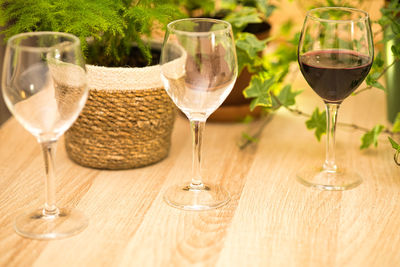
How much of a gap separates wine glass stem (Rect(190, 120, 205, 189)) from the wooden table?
56 millimetres

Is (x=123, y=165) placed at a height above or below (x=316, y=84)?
below

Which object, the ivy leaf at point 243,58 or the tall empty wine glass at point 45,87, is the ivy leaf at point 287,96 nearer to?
the ivy leaf at point 243,58

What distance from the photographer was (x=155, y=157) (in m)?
1.03

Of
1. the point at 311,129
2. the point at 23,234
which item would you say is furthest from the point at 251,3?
→ the point at 23,234

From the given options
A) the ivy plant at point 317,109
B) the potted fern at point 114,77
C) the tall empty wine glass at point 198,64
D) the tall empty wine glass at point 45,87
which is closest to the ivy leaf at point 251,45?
the ivy plant at point 317,109

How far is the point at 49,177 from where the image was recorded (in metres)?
0.81

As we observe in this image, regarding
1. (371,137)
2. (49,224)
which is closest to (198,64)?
(49,224)

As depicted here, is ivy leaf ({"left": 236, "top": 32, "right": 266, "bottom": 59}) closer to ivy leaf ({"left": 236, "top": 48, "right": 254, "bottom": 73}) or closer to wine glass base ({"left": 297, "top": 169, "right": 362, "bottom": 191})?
ivy leaf ({"left": 236, "top": 48, "right": 254, "bottom": 73})

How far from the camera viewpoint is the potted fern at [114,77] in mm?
914

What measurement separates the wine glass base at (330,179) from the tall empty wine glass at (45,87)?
369mm

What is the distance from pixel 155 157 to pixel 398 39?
45 centimetres

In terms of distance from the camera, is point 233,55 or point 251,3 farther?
point 251,3

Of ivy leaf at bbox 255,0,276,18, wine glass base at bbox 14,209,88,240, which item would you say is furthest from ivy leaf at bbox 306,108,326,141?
wine glass base at bbox 14,209,88,240

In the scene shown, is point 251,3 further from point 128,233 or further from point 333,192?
point 128,233
